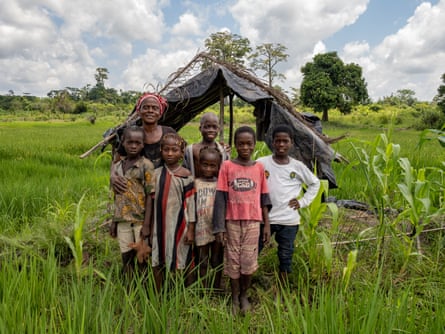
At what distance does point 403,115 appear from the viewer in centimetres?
2698

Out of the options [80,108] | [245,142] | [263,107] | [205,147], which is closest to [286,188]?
[245,142]

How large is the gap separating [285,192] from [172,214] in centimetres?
85

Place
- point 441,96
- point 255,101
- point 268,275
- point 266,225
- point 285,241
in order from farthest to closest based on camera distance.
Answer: point 441,96, point 255,101, point 268,275, point 285,241, point 266,225

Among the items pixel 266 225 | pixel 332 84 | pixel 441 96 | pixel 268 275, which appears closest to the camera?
pixel 266 225

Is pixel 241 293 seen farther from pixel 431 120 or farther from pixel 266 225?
pixel 431 120

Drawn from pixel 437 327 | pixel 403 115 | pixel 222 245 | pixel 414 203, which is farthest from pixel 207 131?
pixel 403 115

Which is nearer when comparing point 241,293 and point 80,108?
point 241,293

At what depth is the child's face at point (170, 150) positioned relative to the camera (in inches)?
86.1

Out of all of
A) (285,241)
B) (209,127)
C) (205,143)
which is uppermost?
(209,127)

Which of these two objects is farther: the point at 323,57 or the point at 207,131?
the point at 323,57

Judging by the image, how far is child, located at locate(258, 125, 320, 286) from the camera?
2344 millimetres

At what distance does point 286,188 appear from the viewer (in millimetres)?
2352

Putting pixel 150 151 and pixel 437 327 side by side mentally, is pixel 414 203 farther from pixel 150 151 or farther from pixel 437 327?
pixel 150 151

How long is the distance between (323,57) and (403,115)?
27.9ft
